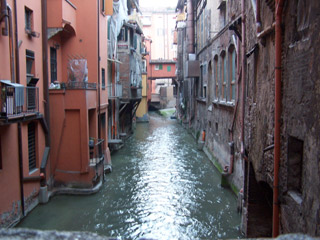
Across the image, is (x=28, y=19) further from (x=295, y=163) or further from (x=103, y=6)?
(x=295, y=163)

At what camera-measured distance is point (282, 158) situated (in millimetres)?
5438

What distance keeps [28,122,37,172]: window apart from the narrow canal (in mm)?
1457

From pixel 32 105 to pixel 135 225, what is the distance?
489cm

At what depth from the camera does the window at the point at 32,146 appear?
1080 centimetres

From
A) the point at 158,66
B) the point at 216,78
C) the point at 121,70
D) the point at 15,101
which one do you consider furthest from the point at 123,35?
the point at 158,66

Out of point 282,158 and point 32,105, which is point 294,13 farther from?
point 32,105

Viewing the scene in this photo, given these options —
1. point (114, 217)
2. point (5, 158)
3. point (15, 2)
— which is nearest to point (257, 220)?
point (114, 217)

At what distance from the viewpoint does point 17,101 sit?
340 inches

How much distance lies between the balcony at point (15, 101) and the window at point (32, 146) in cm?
109

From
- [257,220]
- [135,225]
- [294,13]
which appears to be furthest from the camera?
[135,225]

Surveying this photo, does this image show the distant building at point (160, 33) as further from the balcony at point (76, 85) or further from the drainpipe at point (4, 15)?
the drainpipe at point (4, 15)

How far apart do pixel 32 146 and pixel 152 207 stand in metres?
4.60

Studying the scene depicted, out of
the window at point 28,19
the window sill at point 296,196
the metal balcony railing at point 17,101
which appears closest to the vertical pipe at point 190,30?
the window at point 28,19

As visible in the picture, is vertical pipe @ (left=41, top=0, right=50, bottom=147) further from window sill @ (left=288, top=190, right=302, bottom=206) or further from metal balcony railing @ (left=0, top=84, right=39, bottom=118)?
window sill @ (left=288, top=190, right=302, bottom=206)
